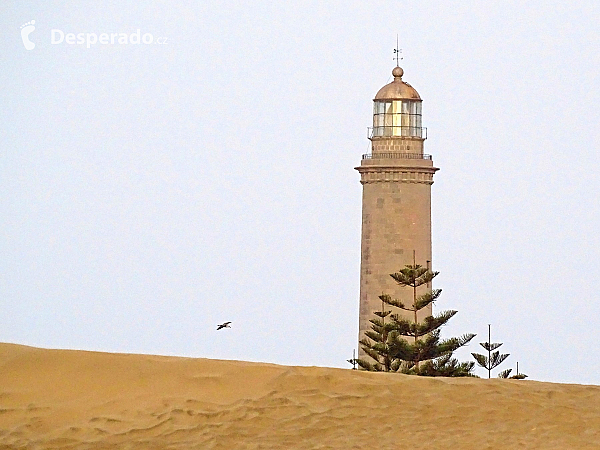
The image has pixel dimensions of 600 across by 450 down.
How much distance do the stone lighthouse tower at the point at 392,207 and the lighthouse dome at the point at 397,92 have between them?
0.09m

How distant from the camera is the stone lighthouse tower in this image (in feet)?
164

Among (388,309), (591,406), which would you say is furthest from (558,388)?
(388,309)

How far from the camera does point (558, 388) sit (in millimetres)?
16609

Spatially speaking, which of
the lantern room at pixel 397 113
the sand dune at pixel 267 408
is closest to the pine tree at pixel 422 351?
the lantern room at pixel 397 113

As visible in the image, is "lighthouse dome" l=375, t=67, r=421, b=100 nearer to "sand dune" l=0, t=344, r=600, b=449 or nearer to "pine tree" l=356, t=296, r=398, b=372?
"pine tree" l=356, t=296, r=398, b=372

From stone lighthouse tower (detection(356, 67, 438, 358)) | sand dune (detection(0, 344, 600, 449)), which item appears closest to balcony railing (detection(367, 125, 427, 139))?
stone lighthouse tower (detection(356, 67, 438, 358))

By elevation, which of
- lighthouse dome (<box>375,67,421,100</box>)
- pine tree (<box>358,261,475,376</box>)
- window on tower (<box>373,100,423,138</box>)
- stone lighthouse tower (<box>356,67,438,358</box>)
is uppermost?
lighthouse dome (<box>375,67,421,100</box>)

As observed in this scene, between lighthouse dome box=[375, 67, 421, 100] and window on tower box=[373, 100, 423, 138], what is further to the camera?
lighthouse dome box=[375, 67, 421, 100]

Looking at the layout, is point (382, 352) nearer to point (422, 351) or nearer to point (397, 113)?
point (422, 351)

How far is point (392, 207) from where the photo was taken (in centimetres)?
5059

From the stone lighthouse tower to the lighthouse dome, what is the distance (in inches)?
3.5

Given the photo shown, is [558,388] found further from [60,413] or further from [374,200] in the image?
[374,200]

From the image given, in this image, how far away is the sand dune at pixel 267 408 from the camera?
15633 millimetres

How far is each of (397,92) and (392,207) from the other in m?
3.84
